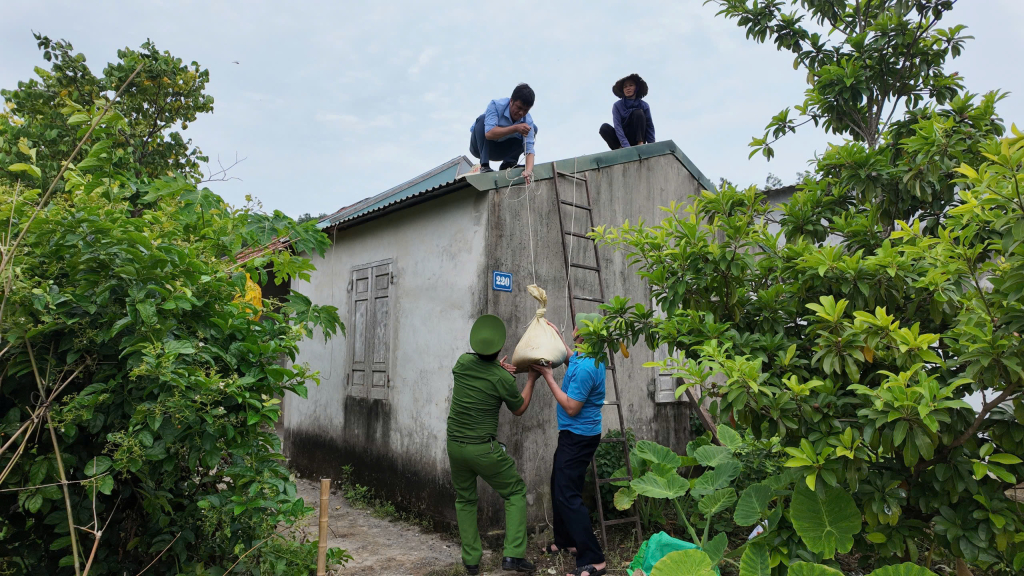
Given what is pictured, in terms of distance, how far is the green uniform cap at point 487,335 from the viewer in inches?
201

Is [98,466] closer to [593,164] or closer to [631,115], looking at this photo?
[593,164]

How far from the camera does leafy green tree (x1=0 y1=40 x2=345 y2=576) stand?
2557 mm

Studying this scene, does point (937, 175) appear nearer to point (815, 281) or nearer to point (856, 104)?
point (815, 281)

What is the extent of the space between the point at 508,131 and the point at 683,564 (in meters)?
4.57

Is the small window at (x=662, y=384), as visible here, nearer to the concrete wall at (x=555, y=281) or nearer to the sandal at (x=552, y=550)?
the concrete wall at (x=555, y=281)

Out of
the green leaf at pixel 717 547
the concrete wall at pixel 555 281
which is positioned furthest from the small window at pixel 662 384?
the green leaf at pixel 717 547

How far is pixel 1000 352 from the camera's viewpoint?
2445mm

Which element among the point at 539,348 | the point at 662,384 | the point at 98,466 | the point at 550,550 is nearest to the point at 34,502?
the point at 98,466

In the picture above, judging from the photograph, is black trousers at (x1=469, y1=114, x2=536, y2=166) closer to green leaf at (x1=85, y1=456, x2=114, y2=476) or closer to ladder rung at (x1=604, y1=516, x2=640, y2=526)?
ladder rung at (x1=604, y1=516, x2=640, y2=526)

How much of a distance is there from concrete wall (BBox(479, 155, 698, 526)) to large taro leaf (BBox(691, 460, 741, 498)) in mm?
1661

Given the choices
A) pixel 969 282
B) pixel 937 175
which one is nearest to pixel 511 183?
pixel 937 175

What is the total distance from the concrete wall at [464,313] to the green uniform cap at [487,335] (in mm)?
421

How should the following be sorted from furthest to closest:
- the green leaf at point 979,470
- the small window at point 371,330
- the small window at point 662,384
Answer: the small window at point 662,384 < the small window at point 371,330 < the green leaf at point 979,470

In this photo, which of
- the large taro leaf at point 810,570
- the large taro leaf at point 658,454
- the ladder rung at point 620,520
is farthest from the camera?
the ladder rung at point 620,520
